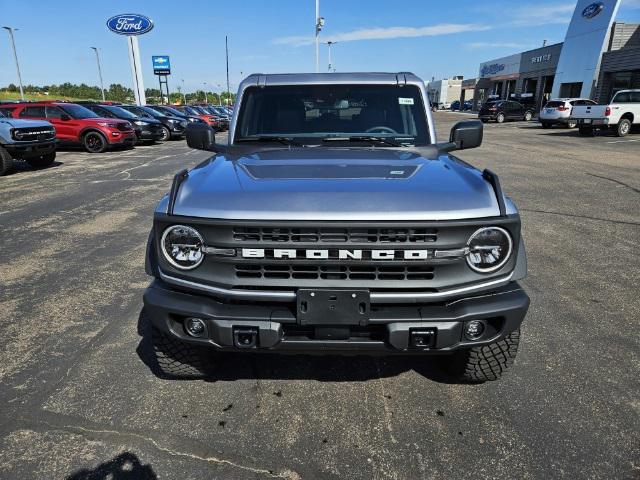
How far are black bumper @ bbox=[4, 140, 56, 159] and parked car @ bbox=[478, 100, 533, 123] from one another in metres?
30.5

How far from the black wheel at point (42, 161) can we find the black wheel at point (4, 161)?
178cm

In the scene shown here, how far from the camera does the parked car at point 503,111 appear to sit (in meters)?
34.7

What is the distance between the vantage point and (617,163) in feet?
42.8

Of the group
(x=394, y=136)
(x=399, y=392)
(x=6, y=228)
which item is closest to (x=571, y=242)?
(x=394, y=136)

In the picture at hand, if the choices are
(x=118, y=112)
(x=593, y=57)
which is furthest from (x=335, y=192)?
(x=593, y=57)

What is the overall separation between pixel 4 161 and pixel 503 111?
107ft

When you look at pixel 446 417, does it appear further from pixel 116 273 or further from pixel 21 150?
pixel 21 150

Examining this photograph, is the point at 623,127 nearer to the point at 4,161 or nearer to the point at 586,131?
the point at 586,131

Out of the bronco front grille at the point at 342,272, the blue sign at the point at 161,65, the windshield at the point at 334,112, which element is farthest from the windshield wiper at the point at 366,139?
the blue sign at the point at 161,65

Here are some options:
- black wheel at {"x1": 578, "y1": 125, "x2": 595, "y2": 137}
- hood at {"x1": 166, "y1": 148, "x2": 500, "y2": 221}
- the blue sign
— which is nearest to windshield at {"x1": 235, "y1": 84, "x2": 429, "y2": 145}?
hood at {"x1": 166, "y1": 148, "x2": 500, "y2": 221}

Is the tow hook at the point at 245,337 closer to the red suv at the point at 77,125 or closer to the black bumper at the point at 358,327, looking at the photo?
the black bumper at the point at 358,327

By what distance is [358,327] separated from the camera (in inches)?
89.0

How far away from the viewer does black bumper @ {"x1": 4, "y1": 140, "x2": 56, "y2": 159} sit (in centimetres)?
1132

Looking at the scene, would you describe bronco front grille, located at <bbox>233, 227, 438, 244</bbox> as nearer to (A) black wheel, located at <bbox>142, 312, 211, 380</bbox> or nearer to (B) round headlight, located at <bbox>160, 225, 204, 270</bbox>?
(B) round headlight, located at <bbox>160, 225, 204, 270</bbox>
